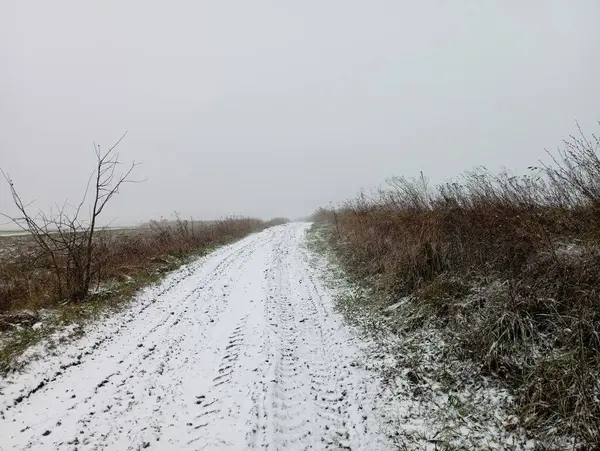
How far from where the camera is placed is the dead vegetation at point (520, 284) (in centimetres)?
339

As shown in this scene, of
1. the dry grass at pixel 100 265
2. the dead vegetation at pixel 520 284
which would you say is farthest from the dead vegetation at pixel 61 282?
the dead vegetation at pixel 520 284

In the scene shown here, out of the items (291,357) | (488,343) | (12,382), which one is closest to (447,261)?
(488,343)

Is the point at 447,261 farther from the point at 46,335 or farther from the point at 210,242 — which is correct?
the point at 210,242

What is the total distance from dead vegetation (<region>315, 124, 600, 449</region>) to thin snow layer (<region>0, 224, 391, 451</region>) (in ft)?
4.86

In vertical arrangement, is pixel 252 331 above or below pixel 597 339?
below

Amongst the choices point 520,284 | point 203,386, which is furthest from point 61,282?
point 520,284

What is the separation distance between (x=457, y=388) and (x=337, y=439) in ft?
5.30

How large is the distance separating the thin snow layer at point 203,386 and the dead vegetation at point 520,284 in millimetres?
1482

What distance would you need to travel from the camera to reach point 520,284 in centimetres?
463

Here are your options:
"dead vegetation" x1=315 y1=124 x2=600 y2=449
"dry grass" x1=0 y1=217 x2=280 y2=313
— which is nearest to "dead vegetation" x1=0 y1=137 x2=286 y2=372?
"dry grass" x1=0 y1=217 x2=280 y2=313

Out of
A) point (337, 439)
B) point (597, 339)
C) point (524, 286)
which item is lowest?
point (337, 439)

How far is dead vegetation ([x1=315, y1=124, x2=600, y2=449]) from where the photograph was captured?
3.39m

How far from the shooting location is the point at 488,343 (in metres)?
4.28

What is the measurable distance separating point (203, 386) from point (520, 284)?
4447 mm
